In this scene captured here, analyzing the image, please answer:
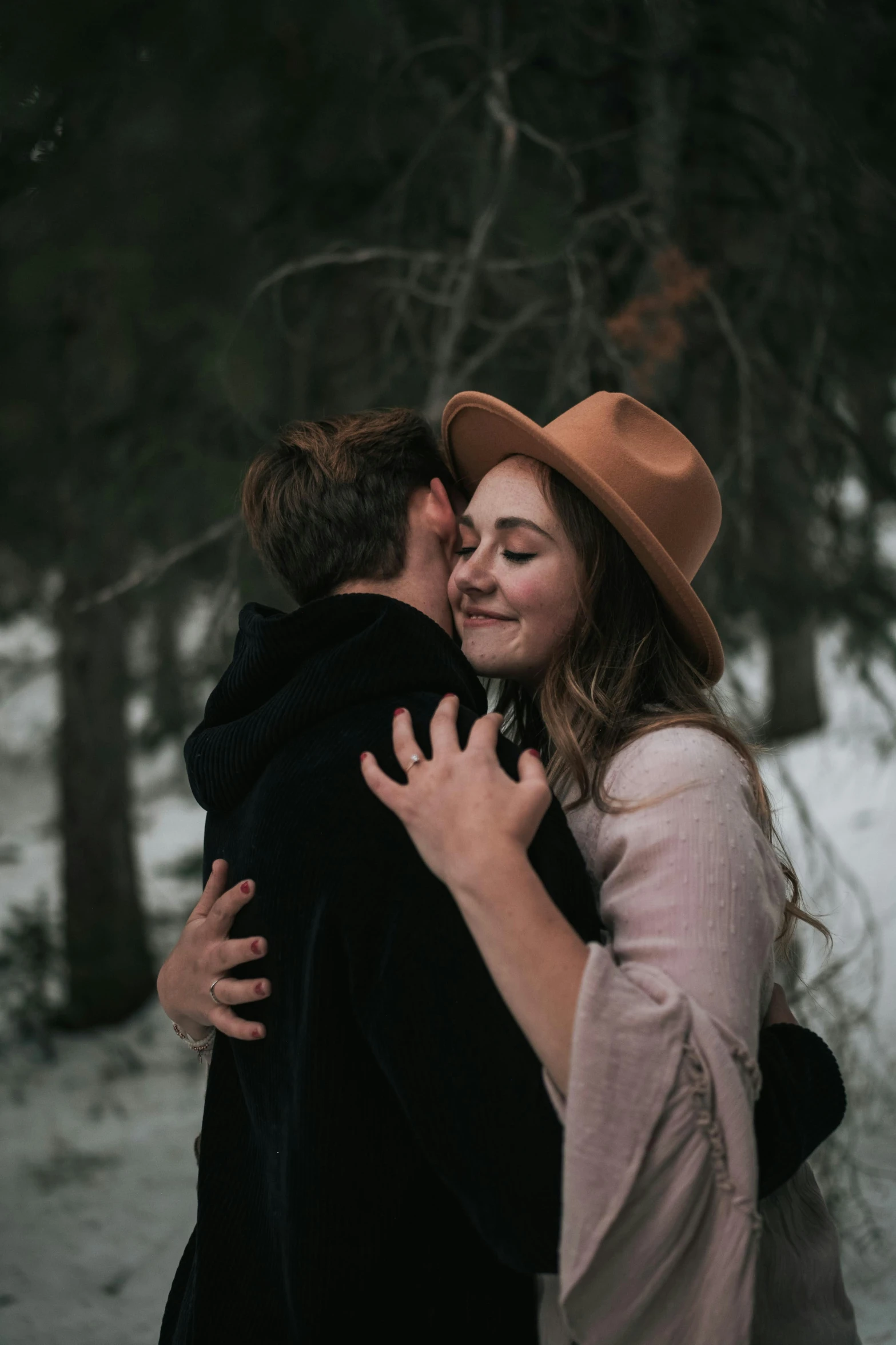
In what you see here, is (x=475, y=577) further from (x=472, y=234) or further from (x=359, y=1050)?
(x=472, y=234)

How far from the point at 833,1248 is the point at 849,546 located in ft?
9.55

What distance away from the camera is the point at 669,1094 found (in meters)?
1.21

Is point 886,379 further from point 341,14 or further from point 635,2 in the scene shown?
point 341,14

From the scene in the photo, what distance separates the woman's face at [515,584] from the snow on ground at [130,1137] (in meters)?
0.95

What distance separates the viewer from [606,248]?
10.4ft

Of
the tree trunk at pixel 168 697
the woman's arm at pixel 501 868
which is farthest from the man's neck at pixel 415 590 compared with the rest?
the tree trunk at pixel 168 697

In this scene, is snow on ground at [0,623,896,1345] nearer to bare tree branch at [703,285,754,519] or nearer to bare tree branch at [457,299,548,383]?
bare tree branch at [703,285,754,519]

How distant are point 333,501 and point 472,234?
1.85 metres

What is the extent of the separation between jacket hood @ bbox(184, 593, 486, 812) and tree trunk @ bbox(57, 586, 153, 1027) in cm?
380

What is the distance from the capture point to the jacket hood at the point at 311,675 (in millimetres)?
1439

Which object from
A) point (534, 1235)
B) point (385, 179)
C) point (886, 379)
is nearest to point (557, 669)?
point (534, 1235)

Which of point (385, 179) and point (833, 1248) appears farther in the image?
point (385, 179)

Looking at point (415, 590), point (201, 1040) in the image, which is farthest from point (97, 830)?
point (415, 590)

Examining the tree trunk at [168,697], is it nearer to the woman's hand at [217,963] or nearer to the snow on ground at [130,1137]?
the snow on ground at [130,1137]
